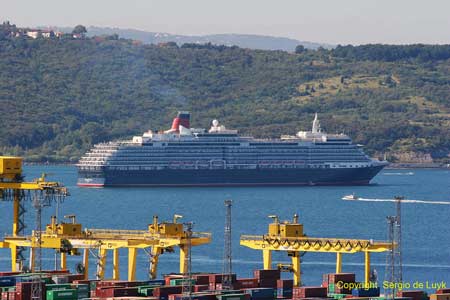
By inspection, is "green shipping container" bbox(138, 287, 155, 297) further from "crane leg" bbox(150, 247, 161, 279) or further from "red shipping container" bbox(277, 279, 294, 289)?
"crane leg" bbox(150, 247, 161, 279)

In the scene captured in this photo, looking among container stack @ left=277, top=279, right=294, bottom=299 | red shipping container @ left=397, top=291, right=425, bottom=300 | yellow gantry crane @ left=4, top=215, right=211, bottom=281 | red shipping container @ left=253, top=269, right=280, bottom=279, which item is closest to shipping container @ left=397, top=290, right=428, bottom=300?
red shipping container @ left=397, top=291, right=425, bottom=300

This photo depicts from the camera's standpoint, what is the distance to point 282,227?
75.1m

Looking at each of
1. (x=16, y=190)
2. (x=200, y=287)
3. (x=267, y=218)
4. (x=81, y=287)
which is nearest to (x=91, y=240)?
(x=16, y=190)

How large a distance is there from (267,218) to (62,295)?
237 ft

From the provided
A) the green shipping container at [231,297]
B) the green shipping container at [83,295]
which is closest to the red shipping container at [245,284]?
the green shipping container at [231,297]

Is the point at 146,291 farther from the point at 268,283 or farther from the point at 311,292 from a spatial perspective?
the point at 268,283

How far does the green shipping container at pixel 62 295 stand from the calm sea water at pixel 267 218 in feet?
84.6

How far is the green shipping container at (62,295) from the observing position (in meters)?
60.0

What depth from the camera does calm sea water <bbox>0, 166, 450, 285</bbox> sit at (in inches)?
3669

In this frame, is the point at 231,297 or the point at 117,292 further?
the point at 117,292

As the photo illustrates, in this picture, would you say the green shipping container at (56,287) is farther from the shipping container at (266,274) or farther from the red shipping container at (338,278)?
the red shipping container at (338,278)

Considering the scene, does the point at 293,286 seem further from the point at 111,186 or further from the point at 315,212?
the point at 111,186

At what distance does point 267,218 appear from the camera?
5192 inches

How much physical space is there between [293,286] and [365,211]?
78.9 meters
